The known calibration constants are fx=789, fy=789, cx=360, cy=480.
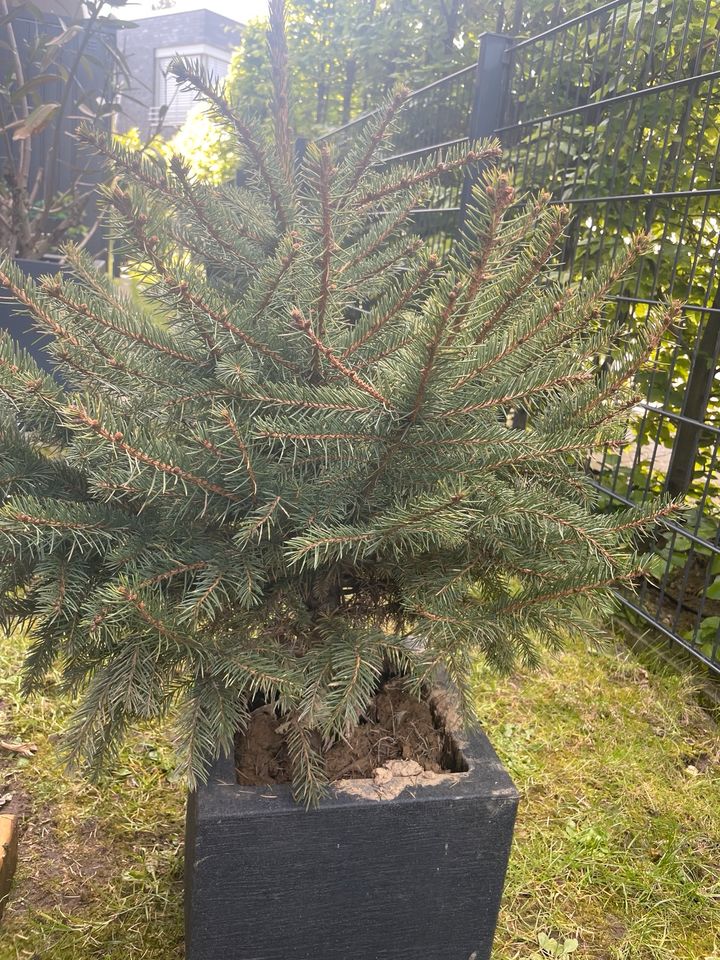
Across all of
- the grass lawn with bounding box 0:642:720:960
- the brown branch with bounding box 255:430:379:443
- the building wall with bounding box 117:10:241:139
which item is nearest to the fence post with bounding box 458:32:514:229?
the grass lawn with bounding box 0:642:720:960

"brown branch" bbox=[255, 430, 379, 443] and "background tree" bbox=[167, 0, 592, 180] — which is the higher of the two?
"background tree" bbox=[167, 0, 592, 180]

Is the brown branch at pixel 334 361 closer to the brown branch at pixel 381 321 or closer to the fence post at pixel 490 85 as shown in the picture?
the brown branch at pixel 381 321

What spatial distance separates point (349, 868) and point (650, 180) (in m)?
2.76

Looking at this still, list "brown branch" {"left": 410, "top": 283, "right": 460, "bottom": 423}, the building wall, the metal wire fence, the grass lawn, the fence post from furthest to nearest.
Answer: the building wall → the fence post → the metal wire fence → the grass lawn → "brown branch" {"left": 410, "top": 283, "right": 460, "bottom": 423}

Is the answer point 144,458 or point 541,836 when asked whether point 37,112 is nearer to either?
point 144,458

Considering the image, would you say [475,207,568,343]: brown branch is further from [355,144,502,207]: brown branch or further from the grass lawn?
the grass lawn

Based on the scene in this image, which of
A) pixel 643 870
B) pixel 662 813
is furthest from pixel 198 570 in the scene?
pixel 662 813

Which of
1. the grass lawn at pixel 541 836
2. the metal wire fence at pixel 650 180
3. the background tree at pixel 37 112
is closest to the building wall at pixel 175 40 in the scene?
the background tree at pixel 37 112

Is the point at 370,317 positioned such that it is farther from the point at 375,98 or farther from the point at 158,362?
the point at 375,98

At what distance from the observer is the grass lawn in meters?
1.71

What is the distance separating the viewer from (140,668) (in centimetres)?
118

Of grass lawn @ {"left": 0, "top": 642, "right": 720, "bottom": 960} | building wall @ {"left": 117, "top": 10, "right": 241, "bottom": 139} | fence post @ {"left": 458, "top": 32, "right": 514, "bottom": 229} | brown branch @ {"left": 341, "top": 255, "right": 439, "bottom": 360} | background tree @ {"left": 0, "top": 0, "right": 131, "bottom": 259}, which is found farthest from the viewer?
building wall @ {"left": 117, "top": 10, "right": 241, "bottom": 139}

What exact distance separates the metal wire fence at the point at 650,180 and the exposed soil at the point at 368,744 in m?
1.40

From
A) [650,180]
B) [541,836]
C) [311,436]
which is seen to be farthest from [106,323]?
[650,180]
